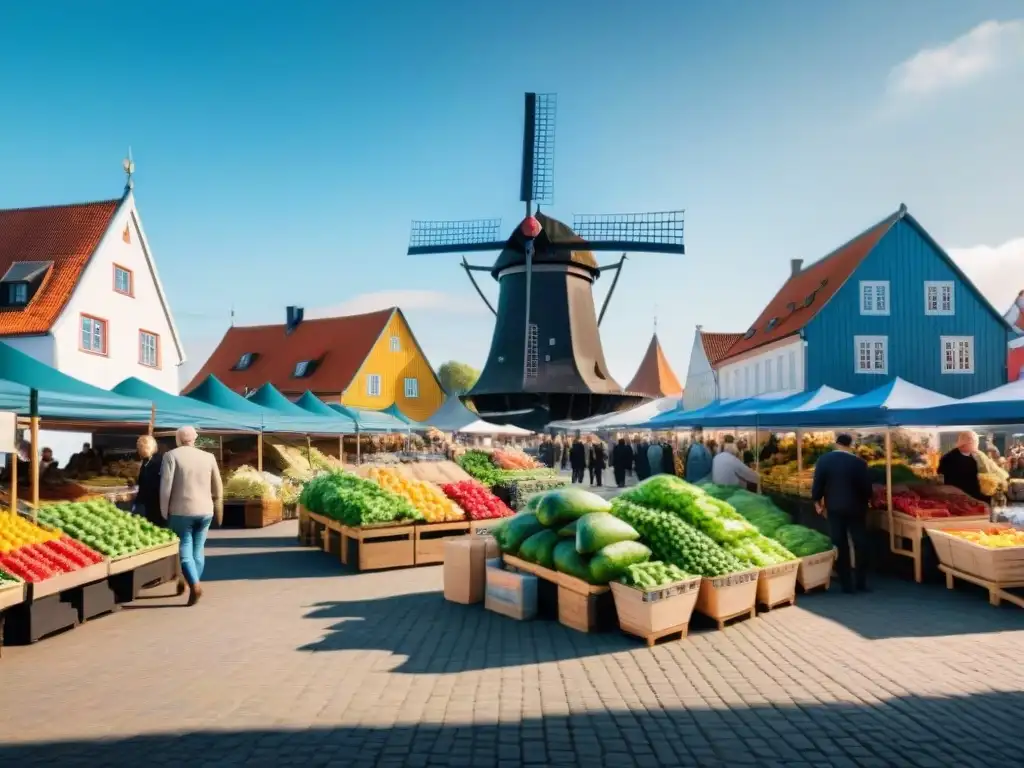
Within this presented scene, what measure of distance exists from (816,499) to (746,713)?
5.33 m

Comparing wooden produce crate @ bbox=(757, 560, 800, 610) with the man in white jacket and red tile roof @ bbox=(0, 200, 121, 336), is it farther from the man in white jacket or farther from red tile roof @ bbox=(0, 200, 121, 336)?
red tile roof @ bbox=(0, 200, 121, 336)

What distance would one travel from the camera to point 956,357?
3391cm

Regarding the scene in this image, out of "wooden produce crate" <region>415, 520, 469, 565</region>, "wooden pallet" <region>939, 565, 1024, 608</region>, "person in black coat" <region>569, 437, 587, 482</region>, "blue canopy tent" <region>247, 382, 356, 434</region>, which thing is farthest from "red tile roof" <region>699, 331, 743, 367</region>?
"wooden pallet" <region>939, 565, 1024, 608</region>

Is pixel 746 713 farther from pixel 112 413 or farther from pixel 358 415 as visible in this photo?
pixel 358 415

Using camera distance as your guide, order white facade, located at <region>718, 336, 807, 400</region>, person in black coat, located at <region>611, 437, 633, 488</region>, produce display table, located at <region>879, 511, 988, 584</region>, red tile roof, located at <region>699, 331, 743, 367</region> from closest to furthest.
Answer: produce display table, located at <region>879, 511, 988, 584</region>
person in black coat, located at <region>611, 437, 633, 488</region>
white facade, located at <region>718, 336, 807, 400</region>
red tile roof, located at <region>699, 331, 743, 367</region>

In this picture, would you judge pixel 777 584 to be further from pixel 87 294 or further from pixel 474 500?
pixel 87 294

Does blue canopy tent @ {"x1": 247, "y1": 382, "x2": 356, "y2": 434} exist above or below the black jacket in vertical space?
above

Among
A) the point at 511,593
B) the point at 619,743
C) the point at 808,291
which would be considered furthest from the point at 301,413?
the point at 808,291

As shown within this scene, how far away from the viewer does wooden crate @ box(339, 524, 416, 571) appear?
1168 cm

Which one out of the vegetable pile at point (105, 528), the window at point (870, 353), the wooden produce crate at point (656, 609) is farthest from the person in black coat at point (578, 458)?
the wooden produce crate at point (656, 609)

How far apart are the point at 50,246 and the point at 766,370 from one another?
98.9 feet

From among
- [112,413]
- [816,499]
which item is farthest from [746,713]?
[112,413]

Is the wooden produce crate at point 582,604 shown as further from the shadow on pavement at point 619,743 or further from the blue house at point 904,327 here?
the blue house at point 904,327

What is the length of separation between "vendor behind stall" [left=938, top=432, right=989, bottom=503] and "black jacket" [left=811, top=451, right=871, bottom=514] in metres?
2.46
